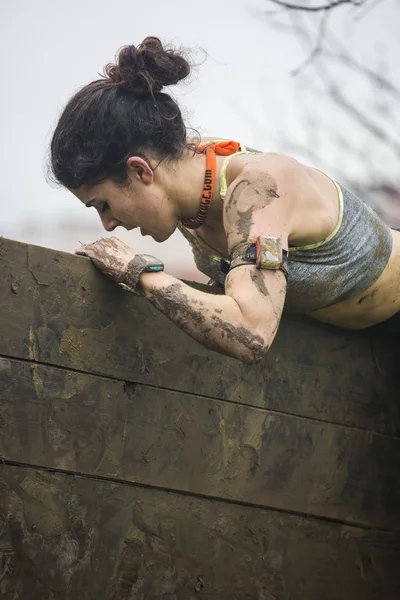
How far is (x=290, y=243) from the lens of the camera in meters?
2.62

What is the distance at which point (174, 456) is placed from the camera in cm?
255

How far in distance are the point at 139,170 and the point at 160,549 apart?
119 centimetres

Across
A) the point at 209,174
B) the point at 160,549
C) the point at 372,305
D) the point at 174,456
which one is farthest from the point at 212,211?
the point at 160,549

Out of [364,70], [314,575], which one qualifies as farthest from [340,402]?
[364,70]

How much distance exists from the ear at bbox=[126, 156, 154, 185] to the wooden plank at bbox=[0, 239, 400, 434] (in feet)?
1.12

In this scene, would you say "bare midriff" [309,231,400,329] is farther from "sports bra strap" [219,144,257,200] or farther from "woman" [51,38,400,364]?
"sports bra strap" [219,144,257,200]

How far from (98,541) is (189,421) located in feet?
1.52

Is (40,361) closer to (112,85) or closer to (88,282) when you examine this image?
(88,282)

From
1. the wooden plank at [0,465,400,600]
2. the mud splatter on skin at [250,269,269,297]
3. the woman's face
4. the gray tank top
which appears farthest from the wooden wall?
the mud splatter on skin at [250,269,269,297]

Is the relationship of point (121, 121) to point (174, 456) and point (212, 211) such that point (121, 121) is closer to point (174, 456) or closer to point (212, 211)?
point (212, 211)

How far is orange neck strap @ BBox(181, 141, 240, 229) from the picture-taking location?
2.64m

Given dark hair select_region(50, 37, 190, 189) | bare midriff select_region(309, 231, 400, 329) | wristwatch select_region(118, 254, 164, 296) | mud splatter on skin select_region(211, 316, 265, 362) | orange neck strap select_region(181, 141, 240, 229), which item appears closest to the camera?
mud splatter on skin select_region(211, 316, 265, 362)

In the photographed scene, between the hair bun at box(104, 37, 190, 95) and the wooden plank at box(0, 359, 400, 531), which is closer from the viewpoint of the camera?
the wooden plank at box(0, 359, 400, 531)

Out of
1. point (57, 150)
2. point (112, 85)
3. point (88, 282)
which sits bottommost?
point (88, 282)
